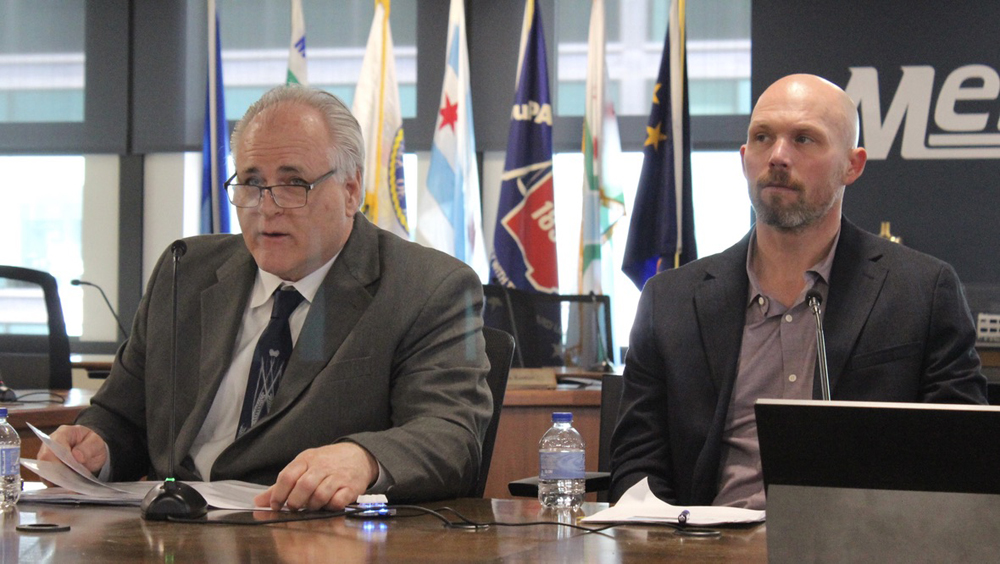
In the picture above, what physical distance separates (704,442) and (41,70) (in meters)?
6.15

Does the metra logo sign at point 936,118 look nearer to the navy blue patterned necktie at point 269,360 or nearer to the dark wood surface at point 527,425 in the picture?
the dark wood surface at point 527,425

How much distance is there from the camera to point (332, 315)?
73.5 inches

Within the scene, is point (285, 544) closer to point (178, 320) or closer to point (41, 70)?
point (178, 320)

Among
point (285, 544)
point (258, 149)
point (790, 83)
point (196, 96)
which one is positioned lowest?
point (285, 544)

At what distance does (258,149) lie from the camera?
1877 millimetres

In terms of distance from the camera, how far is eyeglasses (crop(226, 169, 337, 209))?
1.88m

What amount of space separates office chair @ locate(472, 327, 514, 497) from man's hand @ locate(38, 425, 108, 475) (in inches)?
25.9

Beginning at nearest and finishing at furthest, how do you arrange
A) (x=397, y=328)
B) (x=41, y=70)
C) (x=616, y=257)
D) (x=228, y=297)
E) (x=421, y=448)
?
(x=421, y=448)
(x=397, y=328)
(x=228, y=297)
(x=616, y=257)
(x=41, y=70)

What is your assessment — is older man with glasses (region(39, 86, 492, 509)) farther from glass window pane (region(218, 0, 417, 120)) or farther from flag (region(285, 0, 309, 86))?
glass window pane (region(218, 0, 417, 120))

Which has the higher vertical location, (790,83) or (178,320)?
(790,83)

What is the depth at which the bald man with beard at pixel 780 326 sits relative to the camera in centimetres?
194

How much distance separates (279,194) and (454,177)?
3.85m

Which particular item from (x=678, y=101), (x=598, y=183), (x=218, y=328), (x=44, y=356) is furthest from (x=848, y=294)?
(x=598, y=183)

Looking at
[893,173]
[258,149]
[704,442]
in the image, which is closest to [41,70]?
[893,173]
